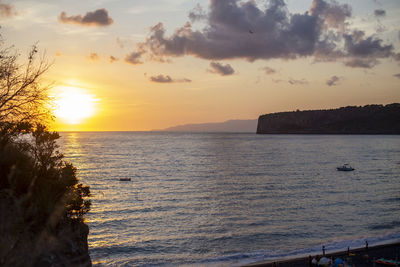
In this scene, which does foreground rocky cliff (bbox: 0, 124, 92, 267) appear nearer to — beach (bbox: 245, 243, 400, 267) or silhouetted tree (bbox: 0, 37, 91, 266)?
silhouetted tree (bbox: 0, 37, 91, 266)

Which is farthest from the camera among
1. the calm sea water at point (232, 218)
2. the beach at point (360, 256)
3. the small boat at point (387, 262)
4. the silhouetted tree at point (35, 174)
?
the calm sea water at point (232, 218)

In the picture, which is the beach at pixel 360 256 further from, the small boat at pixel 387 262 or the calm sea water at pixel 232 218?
the calm sea water at pixel 232 218

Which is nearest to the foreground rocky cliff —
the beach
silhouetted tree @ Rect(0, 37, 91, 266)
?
silhouetted tree @ Rect(0, 37, 91, 266)

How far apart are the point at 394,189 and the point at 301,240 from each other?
107 ft

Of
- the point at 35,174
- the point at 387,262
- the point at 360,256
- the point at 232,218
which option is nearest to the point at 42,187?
the point at 35,174

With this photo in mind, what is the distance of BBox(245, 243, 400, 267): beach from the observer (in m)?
22.7

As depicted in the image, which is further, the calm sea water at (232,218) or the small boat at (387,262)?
the calm sea water at (232,218)

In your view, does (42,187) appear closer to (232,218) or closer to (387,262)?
(387,262)

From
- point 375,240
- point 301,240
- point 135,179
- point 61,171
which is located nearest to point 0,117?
point 61,171

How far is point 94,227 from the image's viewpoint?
32406mm

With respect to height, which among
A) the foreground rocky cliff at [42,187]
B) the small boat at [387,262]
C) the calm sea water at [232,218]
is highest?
the foreground rocky cliff at [42,187]

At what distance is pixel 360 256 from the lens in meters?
24.2

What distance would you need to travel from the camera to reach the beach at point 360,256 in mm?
22703

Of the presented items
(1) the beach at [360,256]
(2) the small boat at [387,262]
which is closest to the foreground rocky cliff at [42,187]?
(1) the beach at [360,256]
